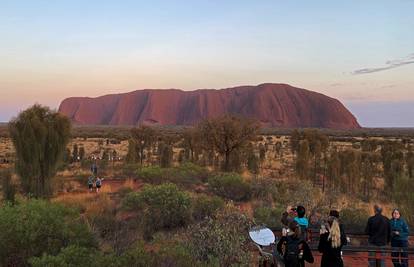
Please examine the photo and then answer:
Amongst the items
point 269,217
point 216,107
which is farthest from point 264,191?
point 216,107

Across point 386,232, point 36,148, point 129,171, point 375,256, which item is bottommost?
point 129,171

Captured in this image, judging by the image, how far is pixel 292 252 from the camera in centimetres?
585

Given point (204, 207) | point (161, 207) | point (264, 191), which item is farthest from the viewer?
point (264, 191)

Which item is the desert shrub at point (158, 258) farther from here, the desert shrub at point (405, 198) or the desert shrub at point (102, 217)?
the desert shrub at point (405, 198)

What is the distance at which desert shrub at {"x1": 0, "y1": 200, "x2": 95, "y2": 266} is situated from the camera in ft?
22.1

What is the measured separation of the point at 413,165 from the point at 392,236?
1694cm

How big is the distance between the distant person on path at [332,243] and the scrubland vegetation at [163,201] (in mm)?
1449

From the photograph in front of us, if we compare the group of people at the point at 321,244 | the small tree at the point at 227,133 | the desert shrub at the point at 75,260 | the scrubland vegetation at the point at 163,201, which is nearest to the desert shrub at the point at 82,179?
the scrubland vegetation at the point at 163,201

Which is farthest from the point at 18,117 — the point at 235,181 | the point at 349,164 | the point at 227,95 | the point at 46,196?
the point at 227,95

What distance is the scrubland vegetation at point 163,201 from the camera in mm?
6809

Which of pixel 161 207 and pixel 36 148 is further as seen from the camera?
pixel 36 148

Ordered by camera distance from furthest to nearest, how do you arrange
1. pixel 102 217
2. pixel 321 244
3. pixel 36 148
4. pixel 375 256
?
pixel 36 148
pixel 102 217
pixel 375 256
pixel 321 244

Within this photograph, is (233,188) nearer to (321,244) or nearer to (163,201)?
(163,201)

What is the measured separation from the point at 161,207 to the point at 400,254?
259 inches
